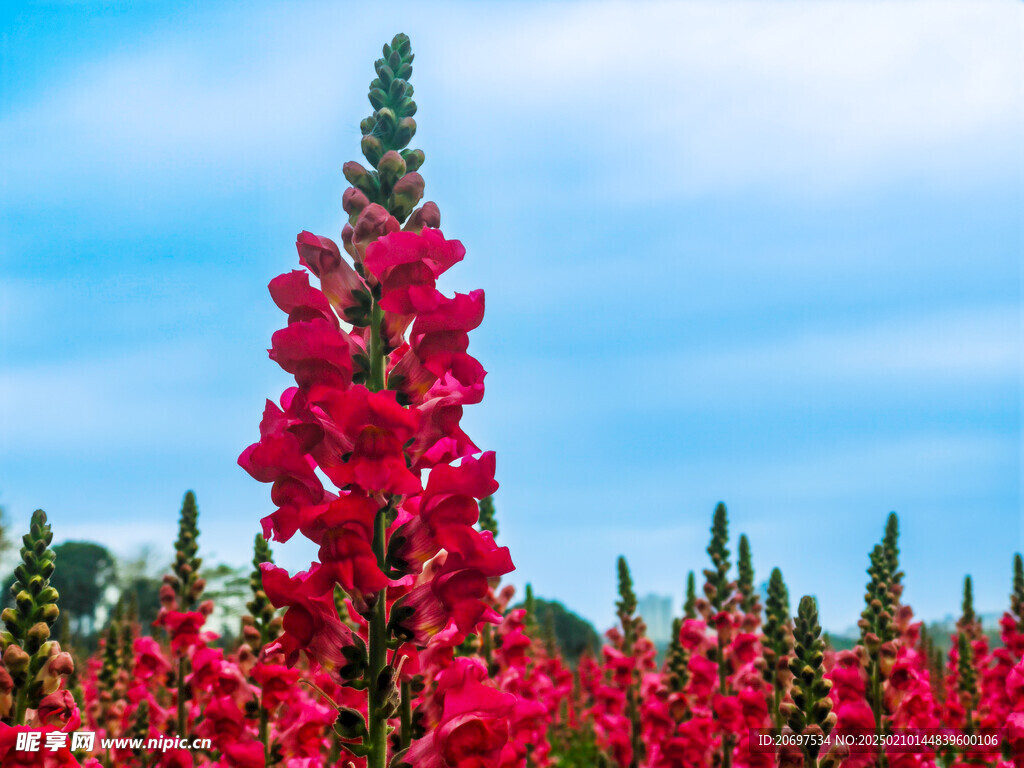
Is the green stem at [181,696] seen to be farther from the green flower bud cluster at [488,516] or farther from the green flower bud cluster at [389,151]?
the green flower bud cluster at [389,151]

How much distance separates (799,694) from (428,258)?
2.95 meters

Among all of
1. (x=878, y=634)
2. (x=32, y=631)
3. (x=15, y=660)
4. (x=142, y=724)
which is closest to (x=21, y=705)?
(x=15, y=660)

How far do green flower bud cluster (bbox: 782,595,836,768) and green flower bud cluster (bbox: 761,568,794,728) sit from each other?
1.97 meters

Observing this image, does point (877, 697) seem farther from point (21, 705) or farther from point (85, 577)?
point (85, 577)

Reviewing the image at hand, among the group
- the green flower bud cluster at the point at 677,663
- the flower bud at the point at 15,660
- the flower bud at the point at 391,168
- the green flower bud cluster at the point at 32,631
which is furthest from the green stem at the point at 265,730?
the flower bud at the point at 391,168

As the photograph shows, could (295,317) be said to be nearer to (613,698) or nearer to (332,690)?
(332,690)

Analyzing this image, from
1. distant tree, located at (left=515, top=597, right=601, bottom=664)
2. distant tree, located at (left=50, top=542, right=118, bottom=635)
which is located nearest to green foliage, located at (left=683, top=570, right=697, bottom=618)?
distant tree, located at (left=515, top=597, right=601, bottom=664)

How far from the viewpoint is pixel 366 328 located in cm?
306

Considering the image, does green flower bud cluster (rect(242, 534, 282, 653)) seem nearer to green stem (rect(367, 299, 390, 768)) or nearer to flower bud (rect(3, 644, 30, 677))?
flower bud (rect(3, 644, 30, 677))

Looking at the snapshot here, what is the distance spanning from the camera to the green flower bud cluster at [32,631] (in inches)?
151

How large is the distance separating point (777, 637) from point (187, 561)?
16.0ft

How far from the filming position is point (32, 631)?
388 centimetres

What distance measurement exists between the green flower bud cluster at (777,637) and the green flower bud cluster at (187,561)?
4612 mm

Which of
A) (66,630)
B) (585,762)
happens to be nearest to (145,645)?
(66,630)
